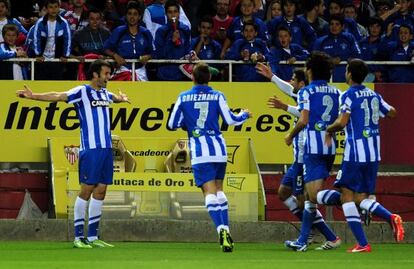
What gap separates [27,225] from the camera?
19219 millimetres

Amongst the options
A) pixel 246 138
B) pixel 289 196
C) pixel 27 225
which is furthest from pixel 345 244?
pixel 27 225

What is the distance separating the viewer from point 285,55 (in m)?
21.7

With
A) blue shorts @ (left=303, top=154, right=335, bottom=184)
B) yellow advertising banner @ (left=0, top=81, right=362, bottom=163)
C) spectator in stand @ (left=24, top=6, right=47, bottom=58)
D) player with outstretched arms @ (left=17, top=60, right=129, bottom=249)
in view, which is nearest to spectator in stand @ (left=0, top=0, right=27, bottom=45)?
spectator in stand @ (left=24, top=6, right=47, bottom=58)

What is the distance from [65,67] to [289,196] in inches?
216

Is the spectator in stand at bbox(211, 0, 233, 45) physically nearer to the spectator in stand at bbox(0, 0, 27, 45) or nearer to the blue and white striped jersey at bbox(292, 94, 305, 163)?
the spectator in stand at bbox(0, 0, 27, 45)

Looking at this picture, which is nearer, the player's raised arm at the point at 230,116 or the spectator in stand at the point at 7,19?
the player's raised arm at the point at 230,116

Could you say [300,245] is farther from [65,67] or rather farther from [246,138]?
[65,67]

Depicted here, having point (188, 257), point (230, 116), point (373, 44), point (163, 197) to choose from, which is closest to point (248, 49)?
point (373, 44)

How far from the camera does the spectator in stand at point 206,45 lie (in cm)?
2181

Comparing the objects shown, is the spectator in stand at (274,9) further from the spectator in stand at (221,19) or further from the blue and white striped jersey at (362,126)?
the blue and white striped jersey at (362,126)

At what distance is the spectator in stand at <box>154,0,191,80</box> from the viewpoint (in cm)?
2156

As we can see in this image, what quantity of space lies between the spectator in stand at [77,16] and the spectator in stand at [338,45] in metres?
3.80

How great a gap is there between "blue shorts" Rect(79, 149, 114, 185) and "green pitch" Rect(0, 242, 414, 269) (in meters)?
0.91

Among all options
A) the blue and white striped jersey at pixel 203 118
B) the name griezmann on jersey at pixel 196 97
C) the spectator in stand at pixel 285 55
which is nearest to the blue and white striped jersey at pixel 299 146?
the blue and white striped jersey at pixel 203 118
